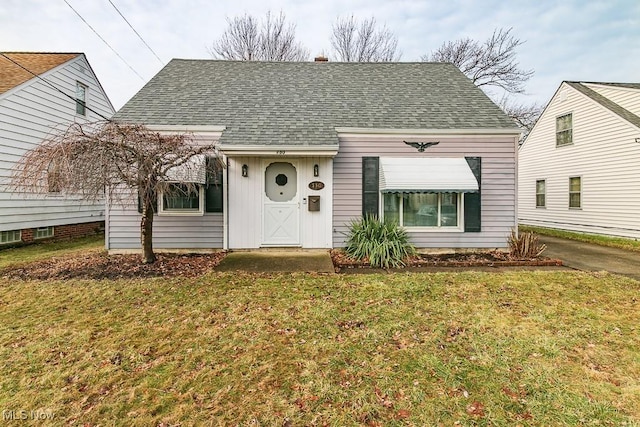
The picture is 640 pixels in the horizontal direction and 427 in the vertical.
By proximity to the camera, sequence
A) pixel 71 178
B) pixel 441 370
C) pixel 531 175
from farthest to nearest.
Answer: pixel 531 175, pixel 71 178, pixel 441 370

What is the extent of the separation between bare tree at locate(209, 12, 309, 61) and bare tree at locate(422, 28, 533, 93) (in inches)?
424

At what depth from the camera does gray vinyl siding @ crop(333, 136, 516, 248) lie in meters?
7.76

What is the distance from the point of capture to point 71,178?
5074 millimetres

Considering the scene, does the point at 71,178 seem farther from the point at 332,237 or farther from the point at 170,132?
the point at 332,237

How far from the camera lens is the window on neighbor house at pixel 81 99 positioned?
1139 centimetres

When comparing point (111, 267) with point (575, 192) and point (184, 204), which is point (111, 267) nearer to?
point (184, 204)

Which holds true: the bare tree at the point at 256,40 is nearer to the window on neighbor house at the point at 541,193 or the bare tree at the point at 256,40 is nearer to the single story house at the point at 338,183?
the single story house at the point at 338,183

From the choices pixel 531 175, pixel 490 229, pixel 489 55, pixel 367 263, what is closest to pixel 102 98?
pixel 367 263

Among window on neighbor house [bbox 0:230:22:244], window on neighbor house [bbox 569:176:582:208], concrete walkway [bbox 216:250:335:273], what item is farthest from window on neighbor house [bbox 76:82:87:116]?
window on neighbor house [bbox 569:176:582:208]

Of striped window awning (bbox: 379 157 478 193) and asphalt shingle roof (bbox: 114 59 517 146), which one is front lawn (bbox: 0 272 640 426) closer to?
striped window awning (bbox: 379 157 478 193)

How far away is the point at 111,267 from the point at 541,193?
17.2 metres

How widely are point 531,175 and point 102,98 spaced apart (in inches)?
794

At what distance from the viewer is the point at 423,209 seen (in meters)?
7.89

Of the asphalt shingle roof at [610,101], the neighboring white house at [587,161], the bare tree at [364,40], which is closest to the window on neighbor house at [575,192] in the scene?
the neighboring white house at [587,161]
